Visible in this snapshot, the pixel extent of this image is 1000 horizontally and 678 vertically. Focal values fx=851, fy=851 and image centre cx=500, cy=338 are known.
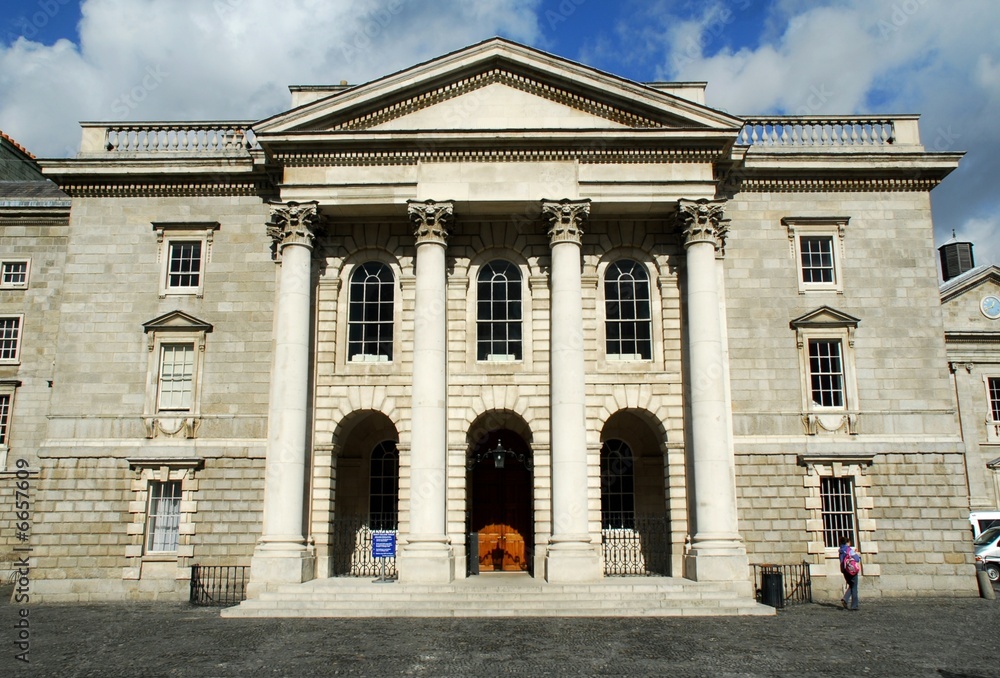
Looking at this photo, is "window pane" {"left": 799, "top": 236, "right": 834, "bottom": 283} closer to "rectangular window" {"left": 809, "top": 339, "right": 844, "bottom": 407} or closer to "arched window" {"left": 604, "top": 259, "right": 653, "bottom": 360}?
"rectangular window" {"left": 809, "top": 339, "right": 844, "bottom": 407}

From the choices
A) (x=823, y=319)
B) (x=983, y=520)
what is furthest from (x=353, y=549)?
(x=983, y=520)

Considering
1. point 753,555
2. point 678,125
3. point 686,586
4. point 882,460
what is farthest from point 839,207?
point 686,586

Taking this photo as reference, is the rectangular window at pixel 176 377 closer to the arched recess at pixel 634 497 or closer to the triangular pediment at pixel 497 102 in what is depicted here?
the triangular pediment at pixel 497 102

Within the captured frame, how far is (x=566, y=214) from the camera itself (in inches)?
884

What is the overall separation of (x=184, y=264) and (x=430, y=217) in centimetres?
761

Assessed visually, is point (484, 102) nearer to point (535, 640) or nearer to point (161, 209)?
point (161, 209)

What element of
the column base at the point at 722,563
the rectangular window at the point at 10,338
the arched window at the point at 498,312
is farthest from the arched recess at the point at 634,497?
the rectangular window at the point at 10,338

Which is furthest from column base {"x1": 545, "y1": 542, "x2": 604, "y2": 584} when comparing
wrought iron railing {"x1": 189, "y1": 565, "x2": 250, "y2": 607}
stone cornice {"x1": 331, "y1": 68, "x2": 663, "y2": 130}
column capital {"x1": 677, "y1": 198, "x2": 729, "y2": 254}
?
Answer: stone cornice {"x1": 331, "y1": 68, "x2": 663, "y2": 130}

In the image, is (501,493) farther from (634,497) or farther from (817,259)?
(817,259)

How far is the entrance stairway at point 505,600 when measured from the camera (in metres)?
18.4

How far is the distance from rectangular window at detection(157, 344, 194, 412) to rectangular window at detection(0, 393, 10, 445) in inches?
302

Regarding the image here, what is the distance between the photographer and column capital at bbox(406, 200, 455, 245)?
22.4m

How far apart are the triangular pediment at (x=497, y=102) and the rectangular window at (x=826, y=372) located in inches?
261

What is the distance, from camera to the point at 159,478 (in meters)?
22.9
